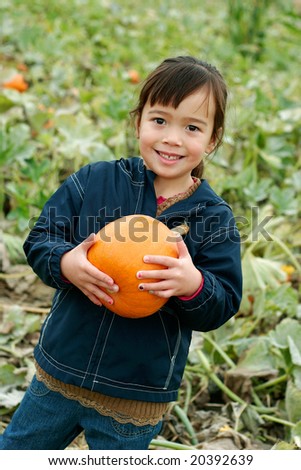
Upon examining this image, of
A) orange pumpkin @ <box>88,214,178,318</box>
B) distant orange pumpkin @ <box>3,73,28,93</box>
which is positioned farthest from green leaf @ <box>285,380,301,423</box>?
distant orange pumpkin @ <box>3,73,28,93</box>

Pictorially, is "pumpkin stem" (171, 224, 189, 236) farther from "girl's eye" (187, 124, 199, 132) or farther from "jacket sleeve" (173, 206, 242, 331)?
"girl's eye" (187, 124, 199, 132)

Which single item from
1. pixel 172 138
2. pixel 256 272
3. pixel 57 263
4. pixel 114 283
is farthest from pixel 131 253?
pixel 256 272

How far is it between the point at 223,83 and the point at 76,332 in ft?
2.36

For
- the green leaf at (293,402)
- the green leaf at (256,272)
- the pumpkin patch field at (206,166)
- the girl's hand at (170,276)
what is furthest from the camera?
the green leaf at (256,272)

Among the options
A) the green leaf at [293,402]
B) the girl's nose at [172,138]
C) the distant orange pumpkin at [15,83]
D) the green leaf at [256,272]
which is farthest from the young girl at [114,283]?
the distant orange pumpkin at [15,83]

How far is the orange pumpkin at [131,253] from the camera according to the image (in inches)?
63.5

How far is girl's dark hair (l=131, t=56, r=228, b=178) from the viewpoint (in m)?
1.73

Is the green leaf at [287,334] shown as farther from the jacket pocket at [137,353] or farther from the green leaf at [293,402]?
the jacket pocket at [137,353]

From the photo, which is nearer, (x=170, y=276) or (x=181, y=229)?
(x=170, y=276)

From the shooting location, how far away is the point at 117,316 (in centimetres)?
173

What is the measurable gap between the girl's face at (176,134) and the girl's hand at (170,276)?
272mm

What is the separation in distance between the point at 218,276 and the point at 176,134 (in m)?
0.35

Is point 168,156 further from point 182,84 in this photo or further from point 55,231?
point 55,231

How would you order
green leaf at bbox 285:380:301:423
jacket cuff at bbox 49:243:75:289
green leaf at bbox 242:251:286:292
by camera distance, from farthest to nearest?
green leaf at bbox 242:251:286:292 → green leaf at bbox 285:380:301:423 → jacket cuff at bbox 49:243:75:289
